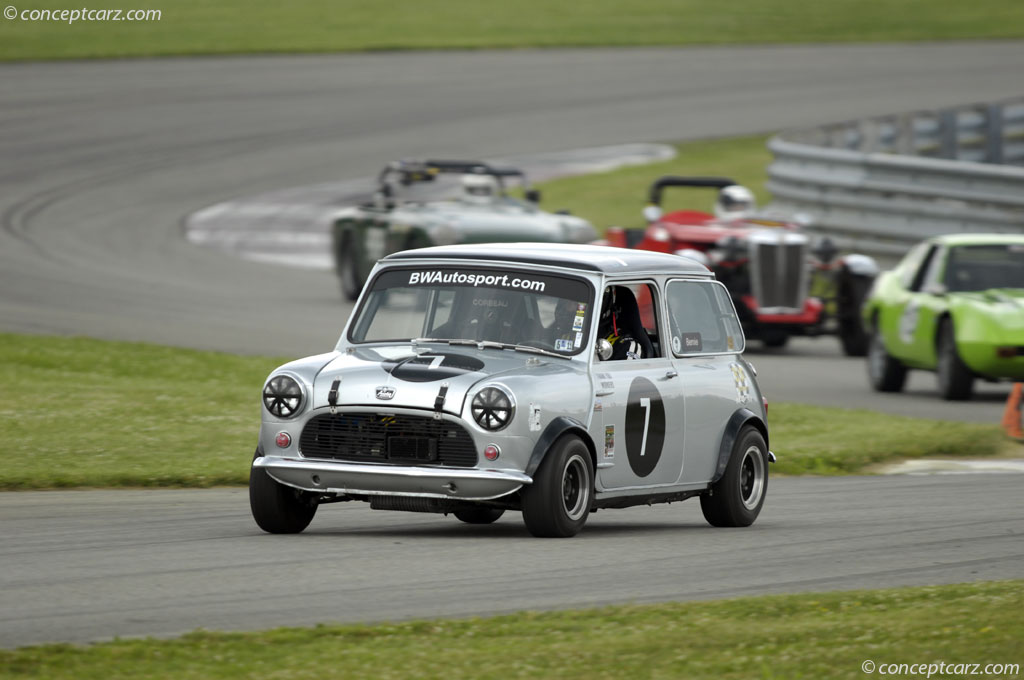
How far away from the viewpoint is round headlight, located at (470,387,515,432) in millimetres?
8789

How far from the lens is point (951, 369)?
17672 millimetres

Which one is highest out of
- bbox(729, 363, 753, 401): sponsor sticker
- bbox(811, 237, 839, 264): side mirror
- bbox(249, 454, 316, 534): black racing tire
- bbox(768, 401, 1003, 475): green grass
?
bbox(729, 363, 753, 401): sponsor sticker

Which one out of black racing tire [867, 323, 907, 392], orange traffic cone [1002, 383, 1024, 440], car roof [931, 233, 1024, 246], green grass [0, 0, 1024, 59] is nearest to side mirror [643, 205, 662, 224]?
black racing tire [867, 323, 907, 392]

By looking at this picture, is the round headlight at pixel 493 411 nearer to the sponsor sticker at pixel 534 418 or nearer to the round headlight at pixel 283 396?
the sponsor sticker at pixel 534 418

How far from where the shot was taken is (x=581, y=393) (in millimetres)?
9281

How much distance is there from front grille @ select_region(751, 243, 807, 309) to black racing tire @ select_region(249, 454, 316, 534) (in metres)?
12.6

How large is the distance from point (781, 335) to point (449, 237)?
4.49 meters

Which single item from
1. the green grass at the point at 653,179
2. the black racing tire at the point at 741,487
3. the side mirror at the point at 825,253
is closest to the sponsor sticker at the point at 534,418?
the black racing tire at the point at 741,487

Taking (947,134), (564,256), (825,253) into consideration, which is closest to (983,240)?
(825,253)

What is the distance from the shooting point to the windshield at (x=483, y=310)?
31.7ft

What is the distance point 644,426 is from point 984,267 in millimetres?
9048

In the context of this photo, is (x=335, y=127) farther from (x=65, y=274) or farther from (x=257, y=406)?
(x=257, y=406)

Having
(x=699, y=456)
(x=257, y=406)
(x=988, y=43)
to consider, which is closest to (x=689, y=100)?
(x=988, y=43)

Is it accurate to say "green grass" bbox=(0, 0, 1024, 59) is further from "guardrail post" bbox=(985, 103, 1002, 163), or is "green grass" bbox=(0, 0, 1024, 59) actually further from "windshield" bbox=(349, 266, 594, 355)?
"windshield" bbox=(349, 266, 594, 355)
